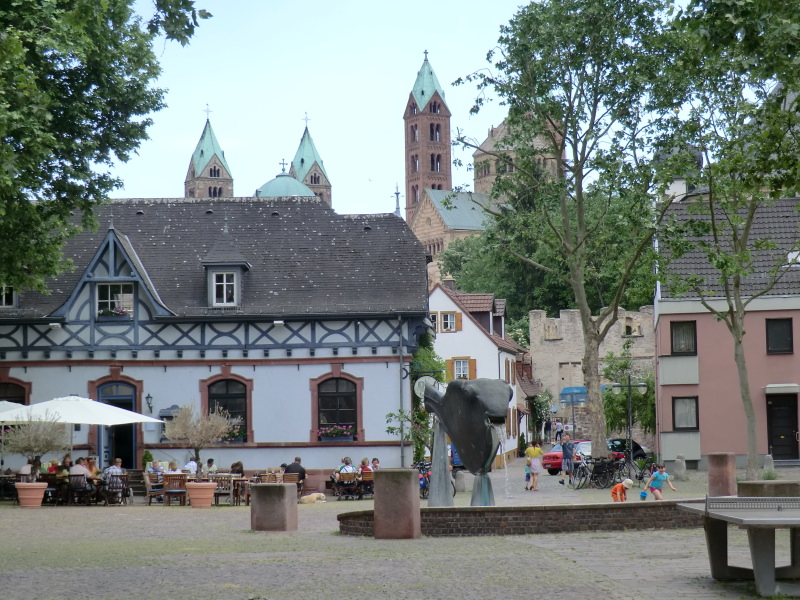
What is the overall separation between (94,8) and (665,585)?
755 centimetres

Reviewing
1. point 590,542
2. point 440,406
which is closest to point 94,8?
point 590,542

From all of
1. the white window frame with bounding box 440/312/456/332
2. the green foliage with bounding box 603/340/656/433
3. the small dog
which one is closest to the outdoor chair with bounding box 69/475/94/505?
the small dog

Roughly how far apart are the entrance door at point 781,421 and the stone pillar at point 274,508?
26.0 metres

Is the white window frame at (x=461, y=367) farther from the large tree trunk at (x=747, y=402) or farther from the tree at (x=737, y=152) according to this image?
the large tree trunk at (x=747, y=402)

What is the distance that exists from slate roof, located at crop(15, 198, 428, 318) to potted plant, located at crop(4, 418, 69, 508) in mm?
8218

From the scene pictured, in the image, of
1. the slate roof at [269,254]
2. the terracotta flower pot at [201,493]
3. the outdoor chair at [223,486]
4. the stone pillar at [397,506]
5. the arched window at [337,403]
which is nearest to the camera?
the stone pillar at [397,506]

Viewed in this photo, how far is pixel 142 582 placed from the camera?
12336 mm

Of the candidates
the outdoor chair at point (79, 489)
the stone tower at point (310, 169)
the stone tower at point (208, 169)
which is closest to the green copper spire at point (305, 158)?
the stone tower at point (310, 169)

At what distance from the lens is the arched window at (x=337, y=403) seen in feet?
121

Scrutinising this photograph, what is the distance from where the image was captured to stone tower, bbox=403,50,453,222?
6668 inches

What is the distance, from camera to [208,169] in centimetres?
17262

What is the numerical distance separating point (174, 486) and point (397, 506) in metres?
13.9

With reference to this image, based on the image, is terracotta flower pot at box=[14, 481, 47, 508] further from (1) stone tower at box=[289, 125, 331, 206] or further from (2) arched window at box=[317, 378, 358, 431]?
(1) stone tower at box=[289, 125, 331, 206]

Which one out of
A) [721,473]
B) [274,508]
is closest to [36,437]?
[274,508]
